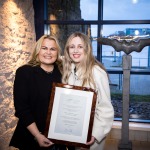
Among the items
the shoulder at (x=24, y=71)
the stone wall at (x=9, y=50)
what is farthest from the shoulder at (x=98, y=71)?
the stone wall at (x=9, y=50)

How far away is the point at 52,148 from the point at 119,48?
1.66m

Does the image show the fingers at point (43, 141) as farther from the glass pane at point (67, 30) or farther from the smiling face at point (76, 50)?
the glass pane at point (67, 30)

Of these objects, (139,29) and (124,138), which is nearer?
(124,138)

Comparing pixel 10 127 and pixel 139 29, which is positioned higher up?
pixel 139 29

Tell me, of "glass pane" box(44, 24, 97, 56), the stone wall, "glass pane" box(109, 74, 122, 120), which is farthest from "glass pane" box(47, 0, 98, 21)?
"glass pane" box(109, 74, 122, 120)

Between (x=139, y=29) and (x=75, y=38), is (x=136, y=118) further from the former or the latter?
(x=75, y=38)

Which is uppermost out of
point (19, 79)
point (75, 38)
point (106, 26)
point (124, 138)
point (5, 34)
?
point (106, 26)

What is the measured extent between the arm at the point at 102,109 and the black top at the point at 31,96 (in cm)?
32

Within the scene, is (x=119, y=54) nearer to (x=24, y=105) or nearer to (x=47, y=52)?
(x=47, y=52)

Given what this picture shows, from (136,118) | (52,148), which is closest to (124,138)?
(136,118)

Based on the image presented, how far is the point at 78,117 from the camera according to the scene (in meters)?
1.41

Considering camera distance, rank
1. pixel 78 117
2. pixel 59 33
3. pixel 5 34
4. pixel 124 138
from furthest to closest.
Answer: pixel 59 33 → pixel 124 138 → pixel 5 34 → pixel 78 117

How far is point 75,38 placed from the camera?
58.8 inches

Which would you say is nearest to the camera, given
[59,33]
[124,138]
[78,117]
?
[78,117]
